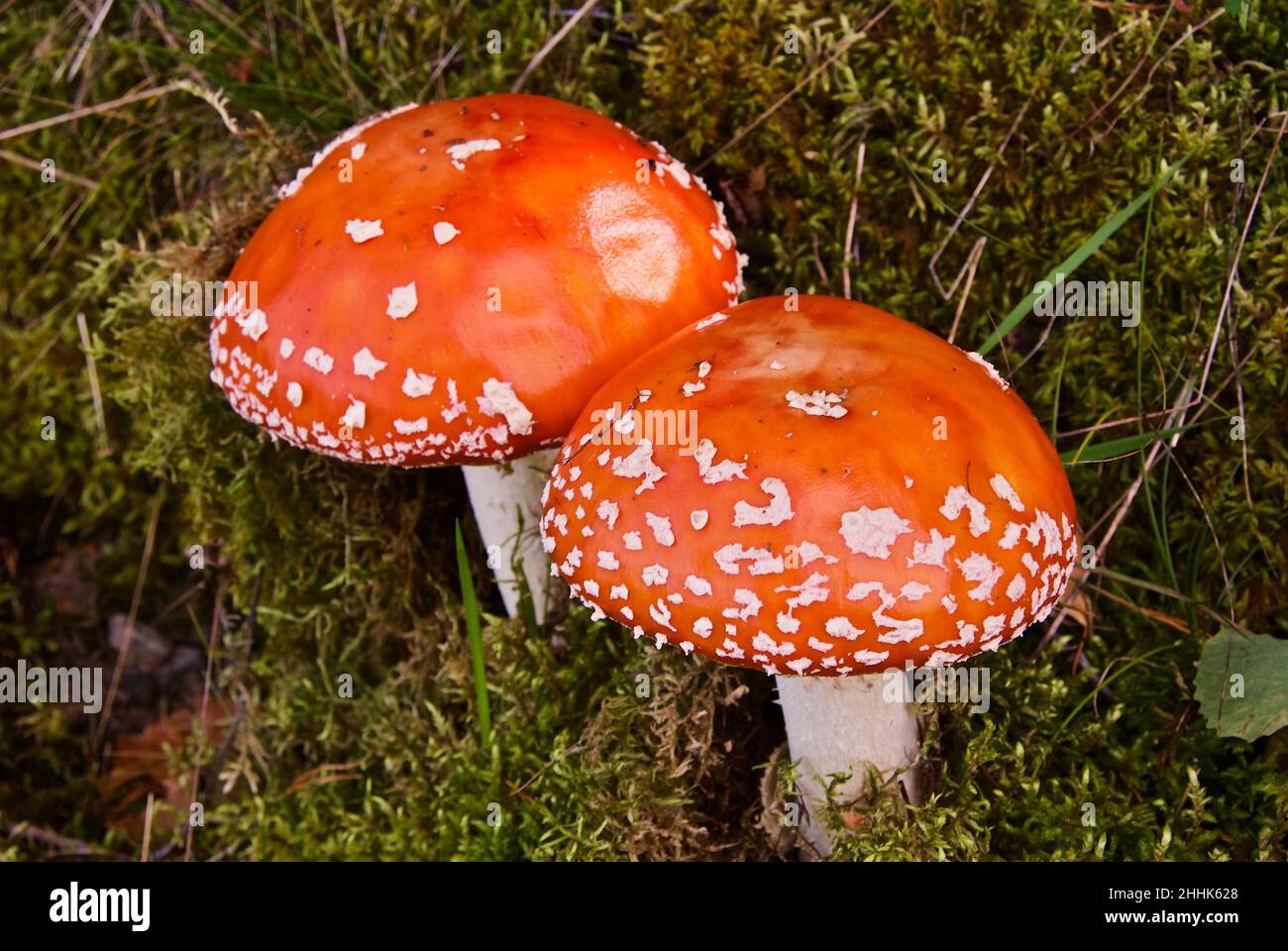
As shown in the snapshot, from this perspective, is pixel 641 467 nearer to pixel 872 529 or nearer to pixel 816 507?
pixel 816 507

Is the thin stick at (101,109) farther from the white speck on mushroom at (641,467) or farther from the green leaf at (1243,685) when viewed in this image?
the green leaf at (1243,685)

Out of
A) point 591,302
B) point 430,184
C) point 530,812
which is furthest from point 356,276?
point 530,812

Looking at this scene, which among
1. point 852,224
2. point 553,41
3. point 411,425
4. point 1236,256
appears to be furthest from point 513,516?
point 1236,256

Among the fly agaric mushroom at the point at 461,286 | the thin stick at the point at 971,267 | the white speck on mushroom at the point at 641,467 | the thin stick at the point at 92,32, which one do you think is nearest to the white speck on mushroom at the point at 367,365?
the fly agaric mushroom at the point at 461,286

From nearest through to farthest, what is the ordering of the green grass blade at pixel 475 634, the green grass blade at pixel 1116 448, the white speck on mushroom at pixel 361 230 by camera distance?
the white speck on mushroom at pixel 361 230 < the green grass blade at pixel 1116 448 < the green grass blade at pixel 475 634

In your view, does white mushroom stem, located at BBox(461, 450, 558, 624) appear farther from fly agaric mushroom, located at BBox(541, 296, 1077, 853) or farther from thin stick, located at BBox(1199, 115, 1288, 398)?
thin stick, located at BBox(1199, 115, 1288, 398)
